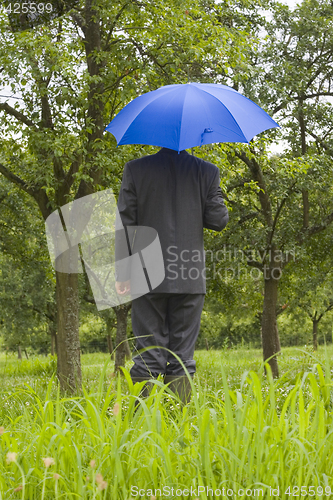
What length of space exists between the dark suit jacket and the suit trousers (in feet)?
0.38

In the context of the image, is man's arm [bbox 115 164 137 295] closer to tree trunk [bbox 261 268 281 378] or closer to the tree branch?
the tree branch

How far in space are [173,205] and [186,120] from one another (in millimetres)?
568

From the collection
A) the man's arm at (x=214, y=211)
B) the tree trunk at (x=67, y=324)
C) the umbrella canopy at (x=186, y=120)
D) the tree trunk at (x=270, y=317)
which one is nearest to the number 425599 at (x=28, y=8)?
the tree trunk at (x=67, y=324)

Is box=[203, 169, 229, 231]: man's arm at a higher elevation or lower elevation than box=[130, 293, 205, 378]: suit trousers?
higher

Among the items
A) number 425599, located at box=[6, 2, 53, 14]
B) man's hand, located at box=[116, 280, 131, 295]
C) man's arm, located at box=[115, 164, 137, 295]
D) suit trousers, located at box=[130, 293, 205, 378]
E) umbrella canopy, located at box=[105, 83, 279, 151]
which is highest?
number 425599, located at box=[6, 2, 53, 14]

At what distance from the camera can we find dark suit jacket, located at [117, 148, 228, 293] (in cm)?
304

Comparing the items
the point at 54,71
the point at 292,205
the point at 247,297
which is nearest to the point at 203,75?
the point at 54,71

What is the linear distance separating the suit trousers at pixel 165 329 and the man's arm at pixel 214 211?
0.52m

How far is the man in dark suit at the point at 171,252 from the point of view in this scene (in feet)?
9.86

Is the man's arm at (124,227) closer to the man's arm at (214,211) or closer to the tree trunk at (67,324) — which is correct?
the man's arm at (214,211)

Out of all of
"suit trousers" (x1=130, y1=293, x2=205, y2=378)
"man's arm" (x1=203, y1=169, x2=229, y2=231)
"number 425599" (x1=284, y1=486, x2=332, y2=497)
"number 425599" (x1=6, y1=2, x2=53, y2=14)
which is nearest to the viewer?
"number 425599" (x1=284, y1=486, x2=332, y2=497)

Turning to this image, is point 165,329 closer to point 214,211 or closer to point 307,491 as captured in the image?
point 214,211

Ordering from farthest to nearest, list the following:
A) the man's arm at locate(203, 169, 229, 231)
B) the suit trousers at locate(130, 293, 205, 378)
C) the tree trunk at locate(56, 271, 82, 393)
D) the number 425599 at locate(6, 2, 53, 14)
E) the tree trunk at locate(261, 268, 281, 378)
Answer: the tree trunk at locate(261, 268, 281, 378) → the tree trunk at locate(56, 271, 82, 393) → the number 425599 at locate(6, 2, 53, 14) → the man's arm at locate(203, 169, 229, 231) → the suit trousers at locate(130, 293, 205, 378)

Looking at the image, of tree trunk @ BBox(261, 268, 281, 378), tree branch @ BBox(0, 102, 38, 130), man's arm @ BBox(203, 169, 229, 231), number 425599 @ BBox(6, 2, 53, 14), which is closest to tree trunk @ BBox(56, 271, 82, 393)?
tree branch @ BBox(0, 102, 38, 130)
